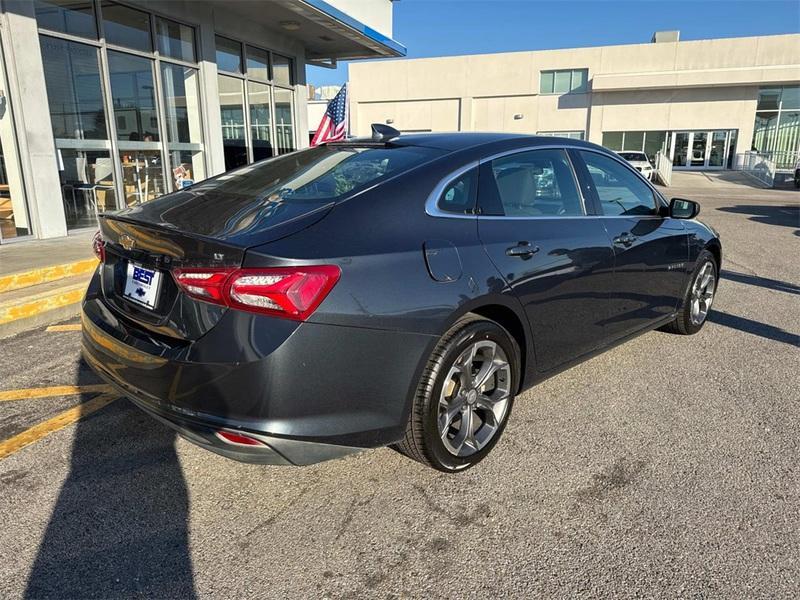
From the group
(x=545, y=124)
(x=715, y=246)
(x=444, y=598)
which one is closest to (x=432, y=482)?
(x=444, y=598)

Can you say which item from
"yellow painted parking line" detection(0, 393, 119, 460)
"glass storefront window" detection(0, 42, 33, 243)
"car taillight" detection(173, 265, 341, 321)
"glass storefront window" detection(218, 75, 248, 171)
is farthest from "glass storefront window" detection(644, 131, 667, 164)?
"car taillight" detection(173, 265, 341, 321)

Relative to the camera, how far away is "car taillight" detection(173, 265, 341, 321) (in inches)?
85.6

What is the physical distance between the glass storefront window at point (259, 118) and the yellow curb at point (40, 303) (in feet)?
26.5

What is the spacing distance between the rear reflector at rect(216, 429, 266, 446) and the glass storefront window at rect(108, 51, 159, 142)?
8679 mm

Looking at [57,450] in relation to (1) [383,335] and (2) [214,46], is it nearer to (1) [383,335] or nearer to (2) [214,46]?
(1) [383,335]

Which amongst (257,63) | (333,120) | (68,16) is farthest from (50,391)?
(257,63)

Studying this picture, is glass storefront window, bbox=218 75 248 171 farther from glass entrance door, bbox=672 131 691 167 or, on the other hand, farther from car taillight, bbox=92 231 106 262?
glass entrance door, bbox=672 131 691 167

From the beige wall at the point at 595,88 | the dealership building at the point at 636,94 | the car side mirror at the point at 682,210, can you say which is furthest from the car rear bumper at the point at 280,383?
the beige wall at the point at 595,88

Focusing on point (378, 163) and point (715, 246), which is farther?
point (715, 246)

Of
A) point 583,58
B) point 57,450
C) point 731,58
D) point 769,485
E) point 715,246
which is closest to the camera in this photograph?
point 769,485

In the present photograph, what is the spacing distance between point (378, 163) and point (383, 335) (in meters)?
1.04

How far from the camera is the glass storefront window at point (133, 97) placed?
9.28 m

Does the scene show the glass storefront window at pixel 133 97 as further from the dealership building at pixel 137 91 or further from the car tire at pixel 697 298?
the car tire at pixel 697 298

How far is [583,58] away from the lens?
38562 millimetres
